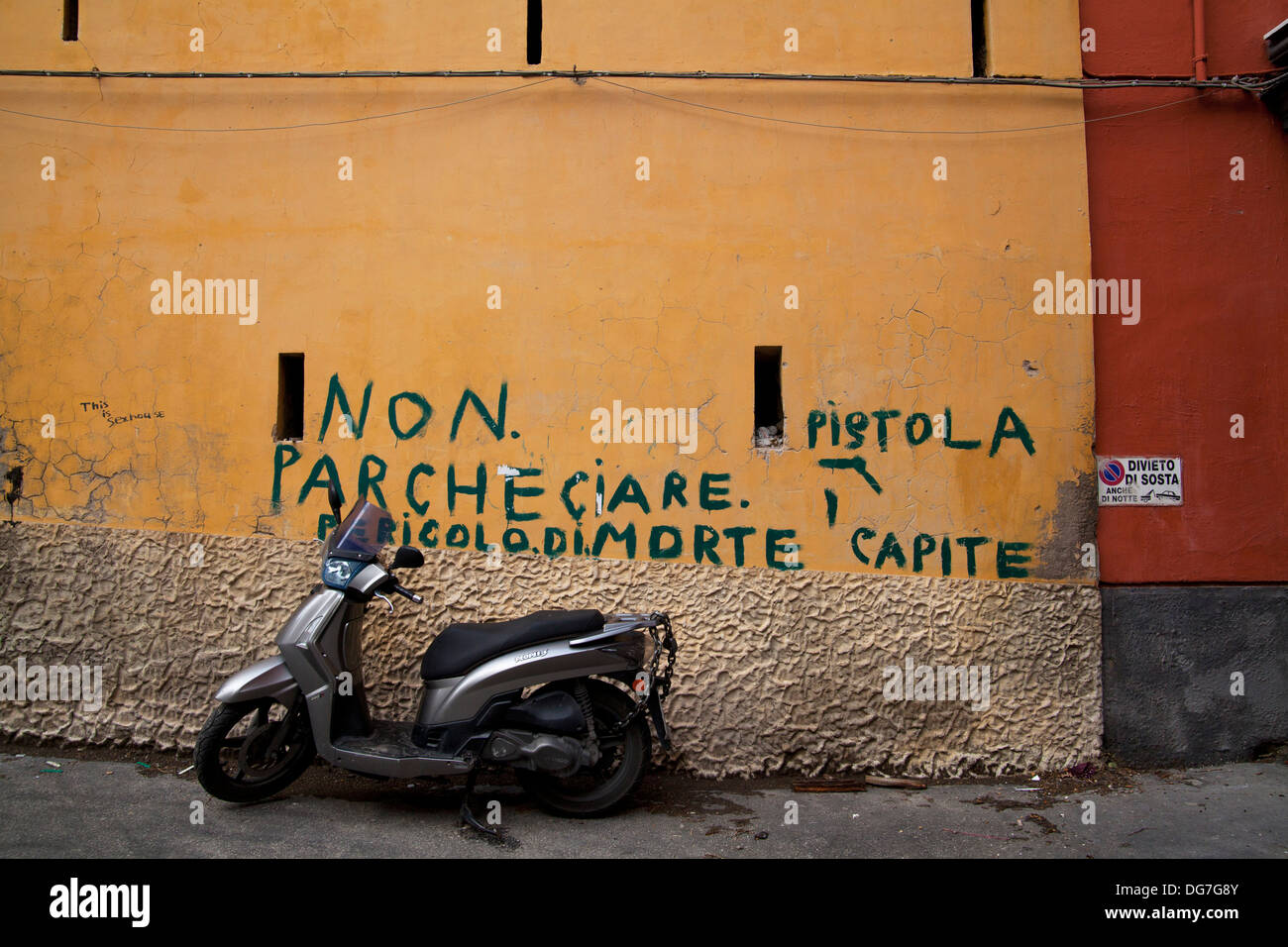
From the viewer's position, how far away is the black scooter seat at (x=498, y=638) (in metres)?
4.07

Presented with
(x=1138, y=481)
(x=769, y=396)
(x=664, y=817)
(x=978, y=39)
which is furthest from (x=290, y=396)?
(x=1138, y=481)

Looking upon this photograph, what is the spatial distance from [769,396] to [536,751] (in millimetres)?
2390

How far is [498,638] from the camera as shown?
13.4 ft

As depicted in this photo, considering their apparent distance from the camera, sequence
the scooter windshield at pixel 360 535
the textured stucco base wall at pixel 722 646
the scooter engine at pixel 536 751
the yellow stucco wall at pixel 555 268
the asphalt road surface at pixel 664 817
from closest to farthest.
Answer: the asphalt road surface at pixel 664 817 < the scooter engine at pixel 536 751 < the scooter windshield at pixel 360 535 < the textured stucco base wall at pixel 722 646 < the yellow stucco wall at pixel 555 268

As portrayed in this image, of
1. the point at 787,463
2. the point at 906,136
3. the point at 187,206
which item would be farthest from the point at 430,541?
the point at 906,136

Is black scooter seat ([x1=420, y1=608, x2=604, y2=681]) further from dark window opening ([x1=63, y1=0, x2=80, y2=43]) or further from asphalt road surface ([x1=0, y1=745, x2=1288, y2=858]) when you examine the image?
dark window opening ([x1=63, y1=0, x2=80, y2=43])

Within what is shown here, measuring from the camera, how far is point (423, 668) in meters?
4.17

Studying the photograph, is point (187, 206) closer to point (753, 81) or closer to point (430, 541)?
point (430, 541)

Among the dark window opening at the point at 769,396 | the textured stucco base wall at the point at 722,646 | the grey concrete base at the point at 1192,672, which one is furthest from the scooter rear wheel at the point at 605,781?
the grey concrete base at the point at 1192,672

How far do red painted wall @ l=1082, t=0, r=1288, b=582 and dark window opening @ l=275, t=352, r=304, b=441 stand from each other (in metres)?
4.62

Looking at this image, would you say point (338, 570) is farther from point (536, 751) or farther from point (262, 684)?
point (536, 751)

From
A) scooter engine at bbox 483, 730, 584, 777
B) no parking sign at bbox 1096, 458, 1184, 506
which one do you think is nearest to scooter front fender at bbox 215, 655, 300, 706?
scooter engine at bbox 483, 730, 584, 777

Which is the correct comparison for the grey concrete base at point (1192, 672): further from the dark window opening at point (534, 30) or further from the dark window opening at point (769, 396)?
the dark window opening at point (534, 30)

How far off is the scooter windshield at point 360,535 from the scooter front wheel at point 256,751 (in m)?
0.74
